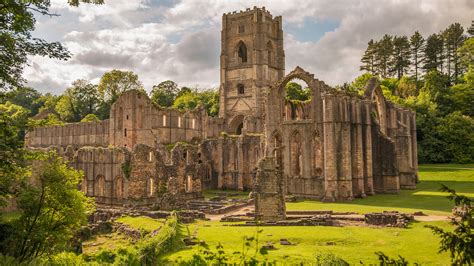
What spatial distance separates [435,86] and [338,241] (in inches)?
1797

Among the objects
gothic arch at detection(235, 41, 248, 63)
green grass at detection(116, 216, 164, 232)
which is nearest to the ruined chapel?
green grass at detection(116, 216, 164, 232)

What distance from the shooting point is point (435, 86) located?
54250 mm

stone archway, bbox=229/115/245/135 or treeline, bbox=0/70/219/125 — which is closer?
stone archway, bbox=229/115/245/135

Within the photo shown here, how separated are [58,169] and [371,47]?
70123mm

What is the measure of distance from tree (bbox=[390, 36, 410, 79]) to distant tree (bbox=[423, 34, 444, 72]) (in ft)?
13.5

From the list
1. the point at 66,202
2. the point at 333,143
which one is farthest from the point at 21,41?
the point at 333,143

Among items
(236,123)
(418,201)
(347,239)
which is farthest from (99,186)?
(236,123)

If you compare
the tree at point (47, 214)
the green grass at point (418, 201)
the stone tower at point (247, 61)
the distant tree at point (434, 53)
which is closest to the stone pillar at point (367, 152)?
the green grass at point (418, 201)

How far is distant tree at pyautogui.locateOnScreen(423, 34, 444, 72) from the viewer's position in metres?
65.5

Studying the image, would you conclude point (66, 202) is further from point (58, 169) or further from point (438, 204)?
point (438, 204)

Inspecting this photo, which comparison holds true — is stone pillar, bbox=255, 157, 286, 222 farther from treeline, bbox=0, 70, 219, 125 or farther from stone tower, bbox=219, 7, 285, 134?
treeline, bbox=0, 70, 219, 125

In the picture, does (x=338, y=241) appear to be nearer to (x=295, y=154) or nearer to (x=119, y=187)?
(x=295, y=154)

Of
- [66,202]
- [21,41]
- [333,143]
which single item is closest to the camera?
[21,41]

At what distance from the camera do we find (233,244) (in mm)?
15969
